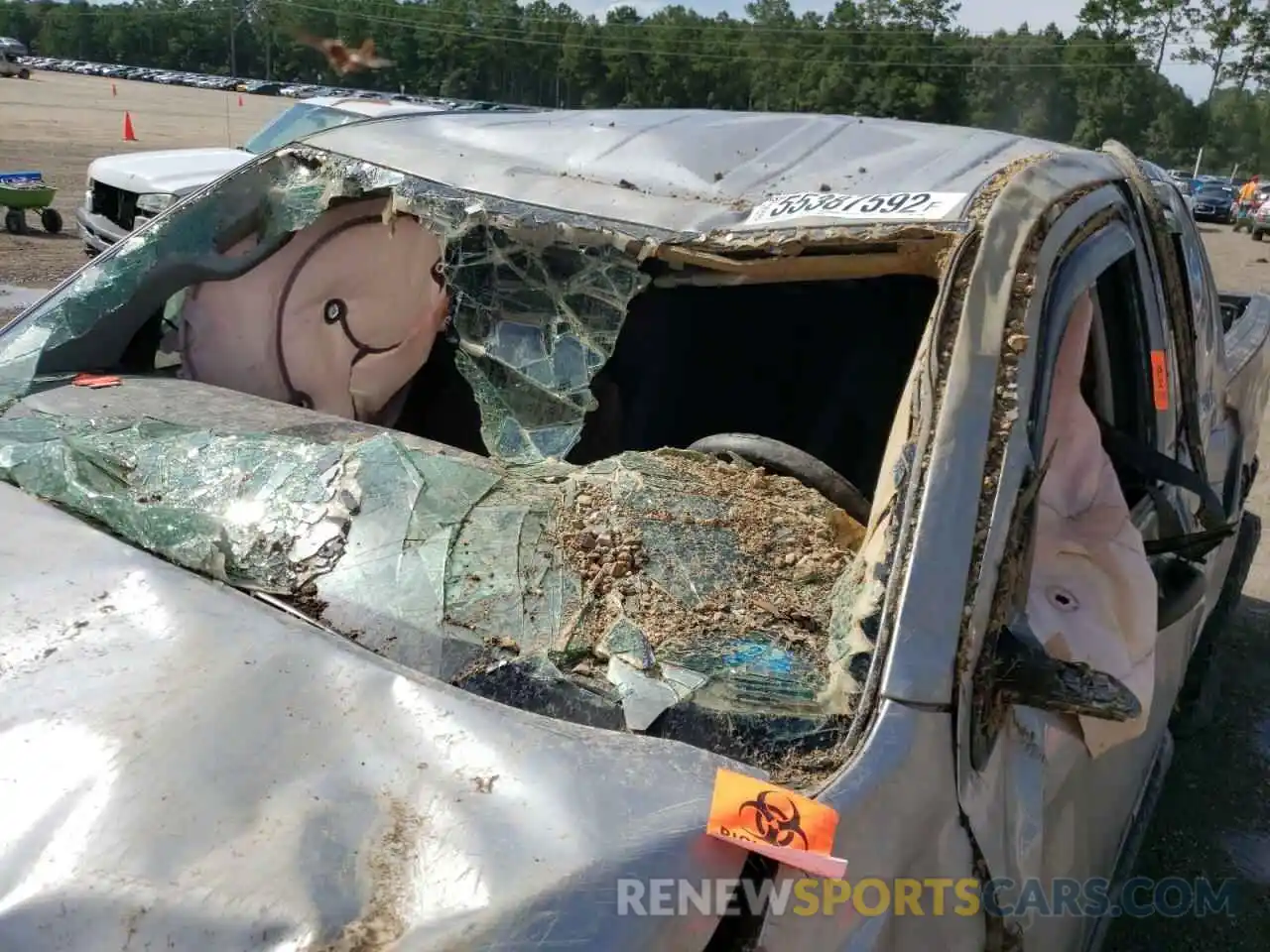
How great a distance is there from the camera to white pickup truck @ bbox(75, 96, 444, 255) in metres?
8.30

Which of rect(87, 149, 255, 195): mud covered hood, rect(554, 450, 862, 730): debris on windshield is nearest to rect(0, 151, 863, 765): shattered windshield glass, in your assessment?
rect(554, 450, 862, 730): debris on windshield

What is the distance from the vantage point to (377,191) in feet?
7.90

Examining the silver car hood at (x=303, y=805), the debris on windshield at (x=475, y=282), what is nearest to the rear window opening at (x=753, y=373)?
the debris on windshield at (x=475, y=282)

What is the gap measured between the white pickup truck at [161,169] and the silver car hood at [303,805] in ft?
24.3

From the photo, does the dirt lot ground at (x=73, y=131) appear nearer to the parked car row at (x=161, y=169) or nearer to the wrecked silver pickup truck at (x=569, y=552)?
the parked car row at (x=161, y=169)

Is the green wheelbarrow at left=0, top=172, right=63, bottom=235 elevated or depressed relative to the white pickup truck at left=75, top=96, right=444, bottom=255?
depressed

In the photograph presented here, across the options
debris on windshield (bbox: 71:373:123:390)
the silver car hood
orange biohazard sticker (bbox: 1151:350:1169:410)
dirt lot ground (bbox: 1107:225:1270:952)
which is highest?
orange biohazard sticker (bbox: 1151:350:1169:410)

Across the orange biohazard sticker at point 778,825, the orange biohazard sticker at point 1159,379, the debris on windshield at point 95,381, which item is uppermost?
the orange biohazard sticker at point 1159,379

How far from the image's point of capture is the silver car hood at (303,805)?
1.09 m

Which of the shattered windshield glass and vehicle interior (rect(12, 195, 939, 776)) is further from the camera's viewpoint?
vehicle interior (rect(12, 195, 939, 776))

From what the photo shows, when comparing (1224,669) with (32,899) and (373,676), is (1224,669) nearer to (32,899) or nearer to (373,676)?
(373,676)

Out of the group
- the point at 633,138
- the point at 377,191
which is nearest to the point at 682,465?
the point at 633,138

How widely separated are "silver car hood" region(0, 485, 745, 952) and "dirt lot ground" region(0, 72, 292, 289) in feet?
30.2

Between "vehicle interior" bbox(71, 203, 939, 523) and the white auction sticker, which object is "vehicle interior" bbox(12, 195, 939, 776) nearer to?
"vehicle interior" bbox(71, 203, 939, 523)
